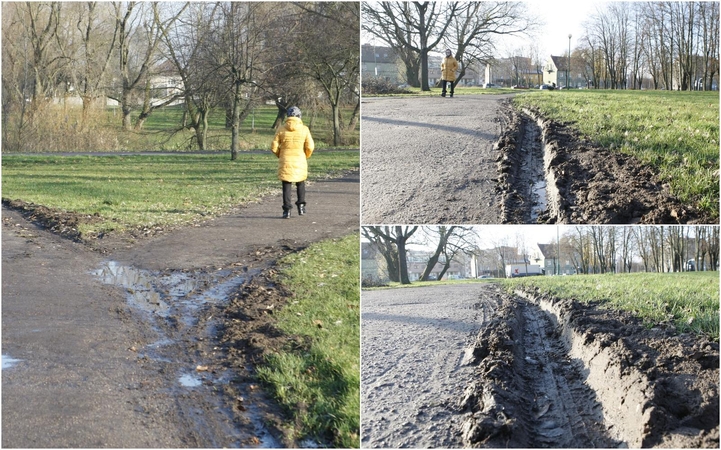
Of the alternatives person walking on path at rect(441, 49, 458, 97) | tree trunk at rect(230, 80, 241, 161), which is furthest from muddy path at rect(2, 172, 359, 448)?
tree trunk at rect(230, 80, 241, 161)

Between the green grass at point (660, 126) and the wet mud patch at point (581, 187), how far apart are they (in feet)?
0.30

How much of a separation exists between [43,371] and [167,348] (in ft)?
3.21

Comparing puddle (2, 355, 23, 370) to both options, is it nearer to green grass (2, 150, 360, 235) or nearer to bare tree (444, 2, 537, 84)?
bare tree (444, 2, 537, 84)

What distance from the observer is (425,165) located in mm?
4289

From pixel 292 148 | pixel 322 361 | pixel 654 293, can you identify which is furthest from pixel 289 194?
pixel 654 293

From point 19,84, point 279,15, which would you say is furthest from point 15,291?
point 19,84

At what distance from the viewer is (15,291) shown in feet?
26.2

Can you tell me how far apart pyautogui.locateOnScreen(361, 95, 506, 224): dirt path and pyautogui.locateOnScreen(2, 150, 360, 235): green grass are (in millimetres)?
8405

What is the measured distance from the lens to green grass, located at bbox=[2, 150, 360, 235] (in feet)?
44.5

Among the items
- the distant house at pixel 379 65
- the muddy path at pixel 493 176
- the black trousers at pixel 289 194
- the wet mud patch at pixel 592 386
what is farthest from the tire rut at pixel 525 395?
the black trousers at pixel 289 194

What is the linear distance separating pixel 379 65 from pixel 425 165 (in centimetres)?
67

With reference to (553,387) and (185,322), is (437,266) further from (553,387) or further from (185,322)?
(185,322)

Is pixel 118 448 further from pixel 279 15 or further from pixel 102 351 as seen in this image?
pixel 279 15

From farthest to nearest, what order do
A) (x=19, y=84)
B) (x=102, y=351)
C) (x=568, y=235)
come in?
(x=19, y=84) → (x=102, y=351) → (x=568, y=235)
